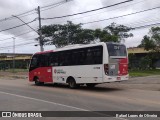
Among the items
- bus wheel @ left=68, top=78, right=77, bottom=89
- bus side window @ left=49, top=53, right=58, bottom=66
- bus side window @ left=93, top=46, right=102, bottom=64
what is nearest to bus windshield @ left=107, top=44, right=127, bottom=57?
bus side window @ left=93, top=46, right=102, bottom=64

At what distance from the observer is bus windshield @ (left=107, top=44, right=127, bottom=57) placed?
19.4 m

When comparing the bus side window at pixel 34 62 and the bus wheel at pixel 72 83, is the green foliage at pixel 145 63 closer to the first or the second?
the bus side window at pixel 34 62

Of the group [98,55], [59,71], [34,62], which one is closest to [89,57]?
[98,55]

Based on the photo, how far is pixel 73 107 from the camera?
12.7m

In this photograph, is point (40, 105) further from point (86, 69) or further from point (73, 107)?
point (86, 69)

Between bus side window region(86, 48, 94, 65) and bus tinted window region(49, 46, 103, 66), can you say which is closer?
bus tinted window region(49, 46, 103, 66)

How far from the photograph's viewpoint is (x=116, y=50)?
19.8 meters

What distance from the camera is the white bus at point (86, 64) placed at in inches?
759

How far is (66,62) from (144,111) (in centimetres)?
1181

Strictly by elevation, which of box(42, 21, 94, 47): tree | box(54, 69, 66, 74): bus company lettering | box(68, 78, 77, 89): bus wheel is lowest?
box(68, 78, 77, 89): bus wheel

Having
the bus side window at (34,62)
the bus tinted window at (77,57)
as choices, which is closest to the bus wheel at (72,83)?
the bus tinted window at (77,57)

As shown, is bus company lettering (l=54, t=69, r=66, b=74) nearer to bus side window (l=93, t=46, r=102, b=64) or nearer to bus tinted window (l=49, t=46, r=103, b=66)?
bus tinted window (l=49, t=46, r=103, b=66)

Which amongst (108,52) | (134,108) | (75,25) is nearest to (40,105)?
(134,108)

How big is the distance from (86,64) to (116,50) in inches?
85.8
